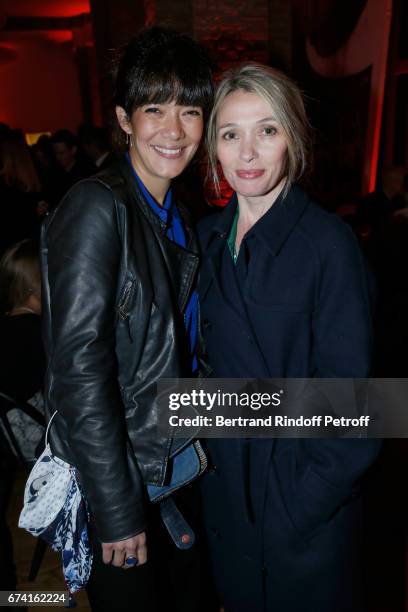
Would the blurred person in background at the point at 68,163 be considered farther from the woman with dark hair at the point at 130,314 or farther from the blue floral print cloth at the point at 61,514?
the blue floral print cloth at the point at 61,514

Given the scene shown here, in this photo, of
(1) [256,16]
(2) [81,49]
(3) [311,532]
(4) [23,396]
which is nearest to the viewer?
(3) [311,532]

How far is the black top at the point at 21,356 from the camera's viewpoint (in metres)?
2.25

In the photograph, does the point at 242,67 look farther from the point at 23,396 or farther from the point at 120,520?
the point at 23,396

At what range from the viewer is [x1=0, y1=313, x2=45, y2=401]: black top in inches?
88.5

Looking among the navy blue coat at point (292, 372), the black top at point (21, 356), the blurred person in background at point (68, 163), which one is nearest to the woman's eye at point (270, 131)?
the navy blue coat at point (292, 372)

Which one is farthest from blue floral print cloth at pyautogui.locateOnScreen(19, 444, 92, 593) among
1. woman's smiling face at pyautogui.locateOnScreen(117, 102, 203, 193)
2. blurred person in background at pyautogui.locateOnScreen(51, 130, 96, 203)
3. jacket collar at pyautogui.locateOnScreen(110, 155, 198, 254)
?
blurred person in background at pyautogui.locateOnScreen(51, 130, 96, 203)

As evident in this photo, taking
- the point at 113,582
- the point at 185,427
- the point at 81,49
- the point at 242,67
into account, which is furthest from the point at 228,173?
the point at 81,49

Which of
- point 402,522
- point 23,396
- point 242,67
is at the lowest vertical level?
point 402,522

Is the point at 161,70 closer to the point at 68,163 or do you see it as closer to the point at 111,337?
the point at 111,337

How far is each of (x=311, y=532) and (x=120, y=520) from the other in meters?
0.47

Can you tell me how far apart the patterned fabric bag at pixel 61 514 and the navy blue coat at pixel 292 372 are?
39cm

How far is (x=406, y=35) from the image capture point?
660cm

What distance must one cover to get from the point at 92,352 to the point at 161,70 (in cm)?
72

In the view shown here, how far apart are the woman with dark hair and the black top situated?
91cm
